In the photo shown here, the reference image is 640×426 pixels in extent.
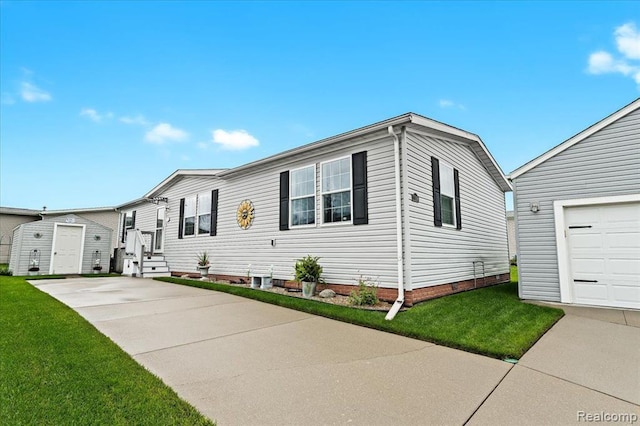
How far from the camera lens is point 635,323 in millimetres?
4980

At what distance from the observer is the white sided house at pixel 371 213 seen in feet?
20.7

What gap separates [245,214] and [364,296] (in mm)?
4974

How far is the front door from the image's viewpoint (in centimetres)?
1337

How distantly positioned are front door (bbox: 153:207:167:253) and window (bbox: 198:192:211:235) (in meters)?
2.70

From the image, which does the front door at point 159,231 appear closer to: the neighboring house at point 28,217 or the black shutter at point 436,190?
the neighboring house at point 28,217

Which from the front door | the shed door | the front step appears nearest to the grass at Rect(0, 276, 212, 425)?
the front step

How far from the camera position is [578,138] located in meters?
6.62

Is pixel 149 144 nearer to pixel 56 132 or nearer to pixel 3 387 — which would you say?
pixel 56 132

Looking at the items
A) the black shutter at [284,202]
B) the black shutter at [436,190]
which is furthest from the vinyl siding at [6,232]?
→ the black shutter at [436,190]

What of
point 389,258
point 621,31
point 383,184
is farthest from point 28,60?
point 621,31

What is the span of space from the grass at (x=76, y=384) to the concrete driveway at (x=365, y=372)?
0.68 feet

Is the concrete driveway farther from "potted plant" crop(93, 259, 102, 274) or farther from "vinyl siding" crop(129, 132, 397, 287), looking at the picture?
"potted plant" crop(93, 259, 102, 274)

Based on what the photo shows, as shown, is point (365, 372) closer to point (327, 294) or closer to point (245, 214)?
point (327, 294)

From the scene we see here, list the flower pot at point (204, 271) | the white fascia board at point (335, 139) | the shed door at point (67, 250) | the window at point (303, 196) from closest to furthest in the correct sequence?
1. the white fascia board at point (335, 139)
2. the window at point (303, 196)
3. the flower pot at point (204, 271)
4. the shed door at point (67, 250)
